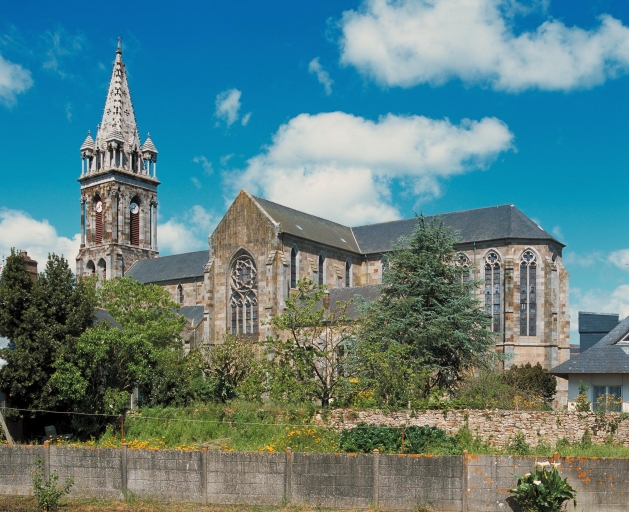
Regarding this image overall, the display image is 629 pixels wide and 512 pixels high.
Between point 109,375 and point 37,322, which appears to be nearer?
point 37,322

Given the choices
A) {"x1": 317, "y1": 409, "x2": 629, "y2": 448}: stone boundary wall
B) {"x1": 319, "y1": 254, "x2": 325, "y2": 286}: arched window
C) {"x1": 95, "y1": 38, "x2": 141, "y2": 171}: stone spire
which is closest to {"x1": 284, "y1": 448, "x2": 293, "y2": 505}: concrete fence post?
{"x1": 317, "y1": 409, "x2": 629, "y2": 448}: stone boundary wall

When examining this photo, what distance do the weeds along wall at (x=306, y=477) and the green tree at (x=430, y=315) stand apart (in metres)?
13.7

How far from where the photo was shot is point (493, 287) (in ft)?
160

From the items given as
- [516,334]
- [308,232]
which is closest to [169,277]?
[308,232]

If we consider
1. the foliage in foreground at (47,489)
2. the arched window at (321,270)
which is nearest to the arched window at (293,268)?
the arched window at (321,270)

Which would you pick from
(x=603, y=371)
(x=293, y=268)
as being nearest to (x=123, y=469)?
(x=603, y=371)

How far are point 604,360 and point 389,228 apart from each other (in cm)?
3187

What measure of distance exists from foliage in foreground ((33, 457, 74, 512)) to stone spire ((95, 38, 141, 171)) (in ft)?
205

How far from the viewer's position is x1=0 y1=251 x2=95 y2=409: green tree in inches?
963

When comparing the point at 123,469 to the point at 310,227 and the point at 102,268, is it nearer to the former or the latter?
the point at 310,227

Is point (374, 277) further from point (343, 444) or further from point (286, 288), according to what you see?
point (343, 444)

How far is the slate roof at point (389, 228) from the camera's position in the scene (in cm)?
4928

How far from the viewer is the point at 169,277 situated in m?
66.7

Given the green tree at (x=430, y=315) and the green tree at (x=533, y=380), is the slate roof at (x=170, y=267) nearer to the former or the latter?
the green tree at (x=533, y=380)
